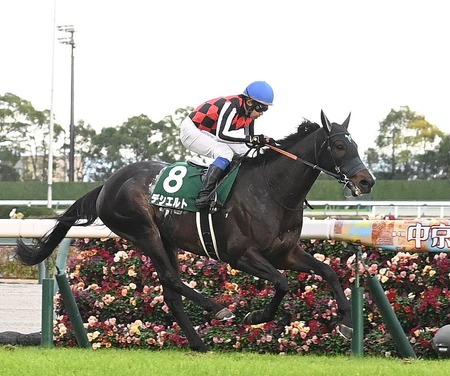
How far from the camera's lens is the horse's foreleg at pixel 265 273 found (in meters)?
6.00

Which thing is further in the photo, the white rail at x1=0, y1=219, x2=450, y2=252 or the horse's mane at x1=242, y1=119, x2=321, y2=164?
the horse's mane at x1=242, y1=119, x2=321, y2=164

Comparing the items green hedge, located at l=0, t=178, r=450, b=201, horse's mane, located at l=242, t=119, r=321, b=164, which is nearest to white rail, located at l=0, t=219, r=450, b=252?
horse's mane, located at l=242, t=119, r=321, b=164

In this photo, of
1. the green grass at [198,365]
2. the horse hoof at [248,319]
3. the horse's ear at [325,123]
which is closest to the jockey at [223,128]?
the horse's ear at [325,123]

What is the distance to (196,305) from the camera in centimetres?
688

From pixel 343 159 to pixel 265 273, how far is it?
2.74ft

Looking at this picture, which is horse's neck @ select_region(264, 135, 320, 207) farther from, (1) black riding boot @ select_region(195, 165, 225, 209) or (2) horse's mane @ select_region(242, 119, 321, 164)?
(1) black riding boot @ select_region(195, 165, 225, 209)

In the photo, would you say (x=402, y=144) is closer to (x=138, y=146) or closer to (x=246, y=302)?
(x=138, y=146)

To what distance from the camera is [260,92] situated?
6266 mm

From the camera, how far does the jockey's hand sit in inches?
251

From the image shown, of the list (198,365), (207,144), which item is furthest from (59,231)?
(198,365)

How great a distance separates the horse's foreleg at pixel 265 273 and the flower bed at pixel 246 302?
1.64 ft

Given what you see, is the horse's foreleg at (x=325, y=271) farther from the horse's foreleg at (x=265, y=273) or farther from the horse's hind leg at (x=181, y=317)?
the horse's hind leg at (x=181, y=317)

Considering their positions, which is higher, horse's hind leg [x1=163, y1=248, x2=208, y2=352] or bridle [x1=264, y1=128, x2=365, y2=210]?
bridle [x1=264, y1=128, x2=365, y2=210]

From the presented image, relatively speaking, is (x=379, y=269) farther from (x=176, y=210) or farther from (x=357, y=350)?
(x=176, y=210)
